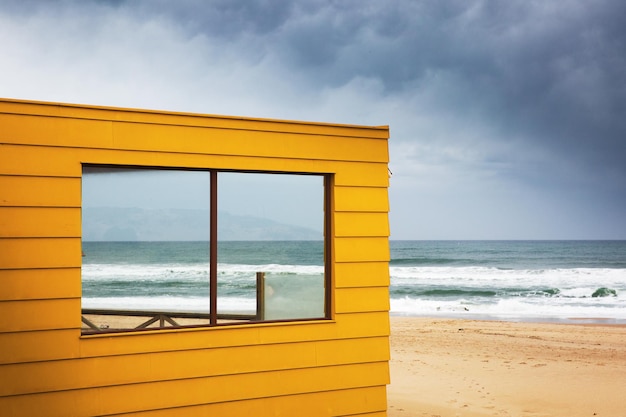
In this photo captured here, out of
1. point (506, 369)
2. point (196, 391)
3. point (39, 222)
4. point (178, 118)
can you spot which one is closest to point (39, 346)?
point (39, 222)

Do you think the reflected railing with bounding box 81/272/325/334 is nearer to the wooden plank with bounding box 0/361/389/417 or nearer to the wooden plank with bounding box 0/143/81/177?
the wooden plank with bounding box 0/361/389/417

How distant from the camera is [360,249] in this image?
5.67 meters

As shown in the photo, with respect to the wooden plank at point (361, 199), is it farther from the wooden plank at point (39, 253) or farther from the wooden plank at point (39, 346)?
the wooden plank at point (39, 346)

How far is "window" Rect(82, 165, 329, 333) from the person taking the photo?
5004 millimetres

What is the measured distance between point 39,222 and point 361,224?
7.81 feet

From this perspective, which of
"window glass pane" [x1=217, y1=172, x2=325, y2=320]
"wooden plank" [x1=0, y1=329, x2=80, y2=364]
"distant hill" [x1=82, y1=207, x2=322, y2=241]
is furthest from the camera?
"window glass pane" [x1=217, y1=172, x2=325, y2=320]

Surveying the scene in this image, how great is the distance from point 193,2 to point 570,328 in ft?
63.5

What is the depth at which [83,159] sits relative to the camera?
4.85m

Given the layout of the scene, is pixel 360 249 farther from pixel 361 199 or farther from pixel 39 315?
pixel 39 315

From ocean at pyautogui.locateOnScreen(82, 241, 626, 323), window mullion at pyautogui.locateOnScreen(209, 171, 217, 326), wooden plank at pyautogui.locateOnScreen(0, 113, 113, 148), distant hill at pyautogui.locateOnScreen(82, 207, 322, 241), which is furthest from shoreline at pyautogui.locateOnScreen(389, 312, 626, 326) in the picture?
wooden plank at pyautogui.locateOnScreen(0, 113, 113, 148)

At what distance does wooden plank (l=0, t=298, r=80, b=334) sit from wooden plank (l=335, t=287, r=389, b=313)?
1.96m

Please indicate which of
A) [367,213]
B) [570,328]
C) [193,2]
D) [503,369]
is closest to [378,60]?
[193,2]

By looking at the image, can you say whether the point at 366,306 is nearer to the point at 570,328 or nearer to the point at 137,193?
the point at 137,193

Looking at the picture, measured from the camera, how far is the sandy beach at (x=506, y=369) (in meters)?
8.20
